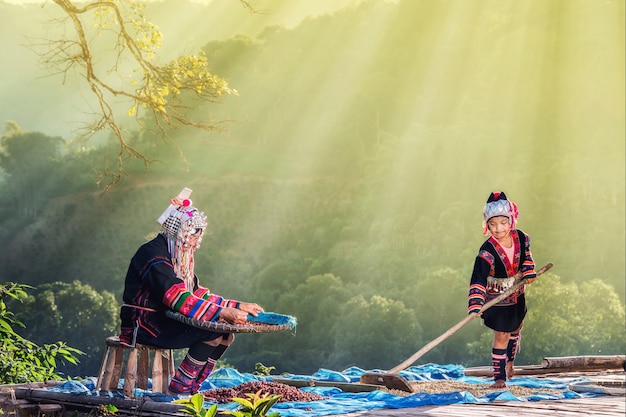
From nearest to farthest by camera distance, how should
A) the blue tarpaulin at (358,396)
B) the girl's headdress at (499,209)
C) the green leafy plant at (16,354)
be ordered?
the blue tarpaulin at (358,396), the girl's headdress at (499,209), the green leafy plant at (16,354)

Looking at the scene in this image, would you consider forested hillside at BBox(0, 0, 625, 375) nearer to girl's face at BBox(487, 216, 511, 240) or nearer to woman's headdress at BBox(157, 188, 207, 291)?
girl's face at BBox(487, 216, 511, 240)

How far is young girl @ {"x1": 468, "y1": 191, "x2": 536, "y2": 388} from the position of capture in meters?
6.36

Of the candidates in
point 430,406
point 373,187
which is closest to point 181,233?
point 430,406

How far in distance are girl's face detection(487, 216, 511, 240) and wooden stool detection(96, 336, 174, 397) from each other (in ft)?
7.85

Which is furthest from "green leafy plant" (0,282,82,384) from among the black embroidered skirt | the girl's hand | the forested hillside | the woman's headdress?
the forested hillside

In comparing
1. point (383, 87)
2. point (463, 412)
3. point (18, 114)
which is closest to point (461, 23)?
point (383, 87)

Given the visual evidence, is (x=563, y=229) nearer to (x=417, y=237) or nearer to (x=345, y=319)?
(x=417, y=237)

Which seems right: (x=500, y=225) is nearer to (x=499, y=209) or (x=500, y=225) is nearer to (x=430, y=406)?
(x=499, y=209)

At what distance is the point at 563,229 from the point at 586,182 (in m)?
1.90

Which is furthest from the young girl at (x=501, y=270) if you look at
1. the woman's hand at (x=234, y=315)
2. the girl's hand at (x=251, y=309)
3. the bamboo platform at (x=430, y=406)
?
the woman's hand at (x=234, y=315)

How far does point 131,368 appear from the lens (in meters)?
5.48

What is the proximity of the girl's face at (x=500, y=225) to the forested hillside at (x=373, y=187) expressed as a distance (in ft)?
44.2

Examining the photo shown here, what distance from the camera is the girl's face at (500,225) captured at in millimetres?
6355

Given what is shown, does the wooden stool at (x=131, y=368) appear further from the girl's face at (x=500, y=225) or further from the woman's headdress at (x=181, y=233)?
the girl's face at (x=500, y=225)
